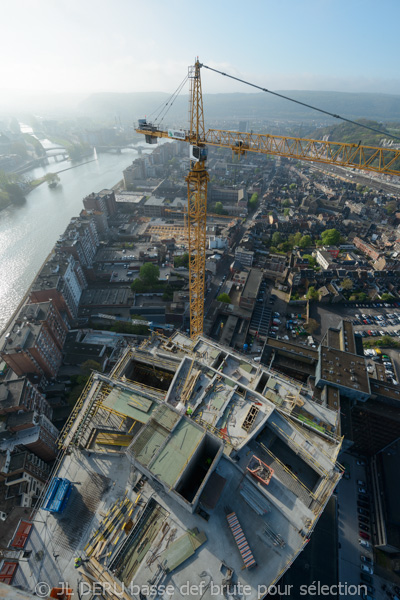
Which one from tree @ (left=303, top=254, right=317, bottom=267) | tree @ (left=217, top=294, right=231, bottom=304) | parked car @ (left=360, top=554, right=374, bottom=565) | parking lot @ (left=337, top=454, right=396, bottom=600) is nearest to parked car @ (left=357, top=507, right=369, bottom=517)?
parking lot @ (left=337, top=454, right=396, bottom=600)

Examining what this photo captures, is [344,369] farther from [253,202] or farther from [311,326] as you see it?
[253,202]

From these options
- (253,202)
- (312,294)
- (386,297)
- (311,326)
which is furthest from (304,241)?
(253,202)

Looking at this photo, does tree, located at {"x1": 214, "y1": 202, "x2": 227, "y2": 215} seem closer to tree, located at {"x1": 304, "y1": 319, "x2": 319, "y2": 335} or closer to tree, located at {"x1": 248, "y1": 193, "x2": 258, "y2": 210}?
tree, located at {"x1": 248, "y1": 193, "x2": 258, "y2": 210}

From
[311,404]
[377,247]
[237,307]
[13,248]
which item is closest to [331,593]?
[311,404]

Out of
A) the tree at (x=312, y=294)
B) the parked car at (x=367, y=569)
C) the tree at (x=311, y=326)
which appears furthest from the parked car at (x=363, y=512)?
the tree at (x=312, y=294)

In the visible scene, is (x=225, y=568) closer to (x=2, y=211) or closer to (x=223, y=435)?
(x=223, y=435)

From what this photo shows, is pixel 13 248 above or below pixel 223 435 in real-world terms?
below
